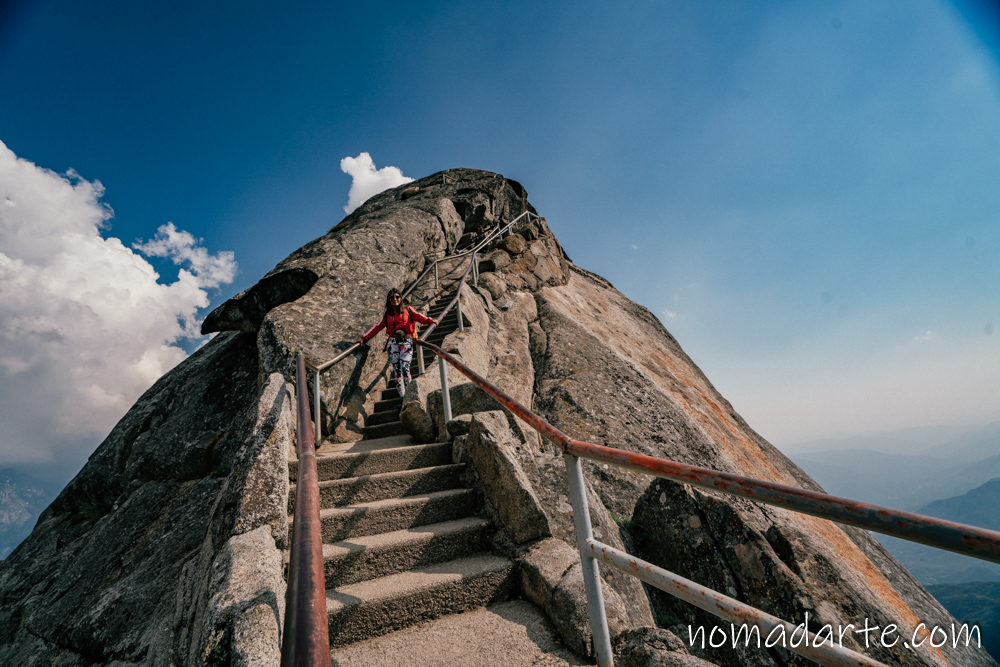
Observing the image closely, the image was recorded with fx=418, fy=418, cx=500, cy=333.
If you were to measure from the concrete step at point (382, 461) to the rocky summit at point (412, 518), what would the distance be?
0.02 meters

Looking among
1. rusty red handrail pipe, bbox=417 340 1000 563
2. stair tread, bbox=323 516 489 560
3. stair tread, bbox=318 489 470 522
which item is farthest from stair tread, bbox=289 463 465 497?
rusty red handrail pipe, bbox=417 340 1000 563

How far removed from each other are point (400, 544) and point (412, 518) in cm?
42

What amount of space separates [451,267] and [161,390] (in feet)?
25.1

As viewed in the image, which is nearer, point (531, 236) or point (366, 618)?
point (366, 618)

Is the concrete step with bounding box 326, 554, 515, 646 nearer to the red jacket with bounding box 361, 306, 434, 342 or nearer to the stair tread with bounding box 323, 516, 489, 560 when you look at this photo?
the stair tread with bounding box 323, 516, 489, 560

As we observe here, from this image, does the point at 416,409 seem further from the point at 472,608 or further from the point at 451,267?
the point at 451,267

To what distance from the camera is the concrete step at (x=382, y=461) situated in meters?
4.09

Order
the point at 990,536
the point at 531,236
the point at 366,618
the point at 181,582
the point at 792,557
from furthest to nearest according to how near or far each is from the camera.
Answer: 1. the point at 531,236
2. the point at 792,557
3. the point at 181,582
4. the point at 366,618
5. the point at 990,536

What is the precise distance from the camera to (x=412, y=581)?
9.43 ft

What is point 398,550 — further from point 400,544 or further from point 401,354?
point 401,354

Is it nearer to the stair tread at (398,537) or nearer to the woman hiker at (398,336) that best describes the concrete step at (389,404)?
the woman hiker at (398,336)

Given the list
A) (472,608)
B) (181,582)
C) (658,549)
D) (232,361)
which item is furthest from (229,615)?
(232,361)

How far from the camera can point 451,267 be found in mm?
12922

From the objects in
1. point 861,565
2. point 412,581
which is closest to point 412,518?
point 412,581
